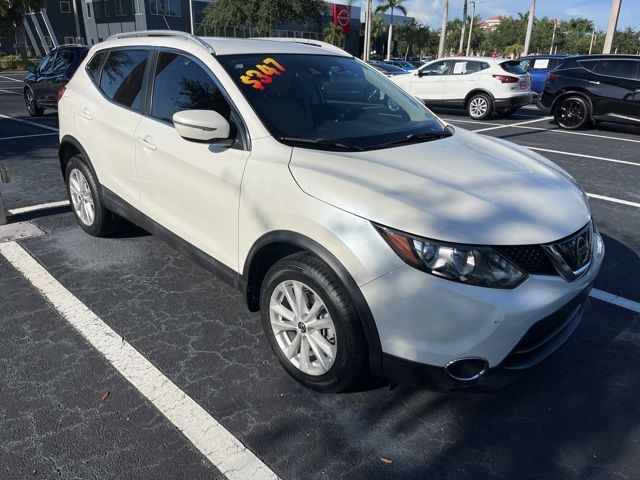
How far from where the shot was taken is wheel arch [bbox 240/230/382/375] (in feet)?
7.52

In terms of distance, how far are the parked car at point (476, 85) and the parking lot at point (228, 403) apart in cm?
1026

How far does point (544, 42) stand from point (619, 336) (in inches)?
3394

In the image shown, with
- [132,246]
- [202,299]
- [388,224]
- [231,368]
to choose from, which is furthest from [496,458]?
[132,246]

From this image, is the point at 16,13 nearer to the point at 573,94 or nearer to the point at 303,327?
the point at 573,94

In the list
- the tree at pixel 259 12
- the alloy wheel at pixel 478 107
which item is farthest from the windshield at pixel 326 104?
the tree at pixel 259 12

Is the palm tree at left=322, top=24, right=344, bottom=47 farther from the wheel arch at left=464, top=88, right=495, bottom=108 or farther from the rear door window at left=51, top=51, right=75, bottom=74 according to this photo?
the rear door window at left=51, top=51, right=75, bottom=74

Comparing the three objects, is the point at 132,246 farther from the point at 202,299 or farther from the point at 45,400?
the point at 45,400

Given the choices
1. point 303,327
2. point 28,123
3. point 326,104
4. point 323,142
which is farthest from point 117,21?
point 303,327

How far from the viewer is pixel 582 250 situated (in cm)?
254

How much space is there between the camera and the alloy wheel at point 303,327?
8.34 feet

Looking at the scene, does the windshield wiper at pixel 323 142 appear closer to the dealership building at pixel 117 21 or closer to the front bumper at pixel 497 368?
the front bumper at pixel 497 368

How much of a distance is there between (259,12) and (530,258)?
41.3 m

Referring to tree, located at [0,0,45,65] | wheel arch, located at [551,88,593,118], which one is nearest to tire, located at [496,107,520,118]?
wheel arch, located at [551,88,593,118]

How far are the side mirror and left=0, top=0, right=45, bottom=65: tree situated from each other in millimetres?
42803
